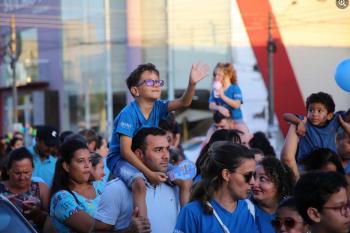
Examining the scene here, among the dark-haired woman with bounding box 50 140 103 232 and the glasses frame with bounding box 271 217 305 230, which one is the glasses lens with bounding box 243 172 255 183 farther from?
the dark-haired woman with bounding box 50 140 103 232

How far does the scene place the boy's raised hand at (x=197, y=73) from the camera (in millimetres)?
5340

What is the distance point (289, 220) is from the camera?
393cm

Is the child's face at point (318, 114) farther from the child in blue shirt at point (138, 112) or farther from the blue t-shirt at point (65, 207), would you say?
the blue t-shirt at point (65, 207)

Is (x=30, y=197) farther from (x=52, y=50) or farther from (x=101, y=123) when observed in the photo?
(x=52, y=50)

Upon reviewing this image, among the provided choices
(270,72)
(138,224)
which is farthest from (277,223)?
(270,72)

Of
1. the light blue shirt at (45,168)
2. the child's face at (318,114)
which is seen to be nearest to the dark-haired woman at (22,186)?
the light blue shirt at (45,168)

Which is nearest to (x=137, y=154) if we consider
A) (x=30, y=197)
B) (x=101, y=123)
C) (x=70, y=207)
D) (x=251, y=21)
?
(x=70, y=207)

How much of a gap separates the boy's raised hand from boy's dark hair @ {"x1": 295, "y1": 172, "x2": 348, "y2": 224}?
1866 millimetres

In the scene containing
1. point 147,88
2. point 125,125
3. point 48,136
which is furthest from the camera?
point 48,136

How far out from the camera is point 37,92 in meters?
35.5

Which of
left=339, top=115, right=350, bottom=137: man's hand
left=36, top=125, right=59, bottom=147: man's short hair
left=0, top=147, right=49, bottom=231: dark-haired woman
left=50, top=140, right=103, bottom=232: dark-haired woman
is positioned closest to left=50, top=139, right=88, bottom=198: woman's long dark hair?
left=50, top=140, right=103, bottom=232: dark-haired woman

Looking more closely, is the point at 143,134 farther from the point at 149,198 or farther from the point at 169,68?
the point at 169,68

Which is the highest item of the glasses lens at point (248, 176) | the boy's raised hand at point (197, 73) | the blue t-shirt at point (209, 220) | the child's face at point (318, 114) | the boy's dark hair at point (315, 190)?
the boy's raised hand at point (197, 73)

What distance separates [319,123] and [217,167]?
244 cm
